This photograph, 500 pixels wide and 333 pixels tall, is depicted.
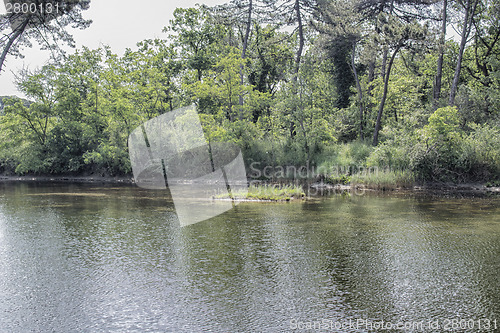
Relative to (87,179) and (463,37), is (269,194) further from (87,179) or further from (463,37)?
(87,179)

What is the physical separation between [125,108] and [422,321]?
33.1 meters

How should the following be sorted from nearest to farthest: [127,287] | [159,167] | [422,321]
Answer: [422,321], [127,287], [159,167]

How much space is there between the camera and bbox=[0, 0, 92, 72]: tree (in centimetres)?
1608

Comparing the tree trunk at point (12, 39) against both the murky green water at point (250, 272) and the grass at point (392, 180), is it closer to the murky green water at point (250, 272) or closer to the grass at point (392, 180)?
the murky green water at point (250, 272)

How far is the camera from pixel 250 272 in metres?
8.16

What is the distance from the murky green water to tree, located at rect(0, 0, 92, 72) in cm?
843

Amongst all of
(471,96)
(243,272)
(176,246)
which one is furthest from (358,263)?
(471,96)

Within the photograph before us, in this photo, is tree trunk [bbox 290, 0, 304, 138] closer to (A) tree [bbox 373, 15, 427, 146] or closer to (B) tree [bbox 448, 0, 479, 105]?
(A) tree [bbox 373, 15, 427, 146]

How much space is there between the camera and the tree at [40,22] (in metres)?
16.1

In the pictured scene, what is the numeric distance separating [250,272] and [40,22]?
1568cm

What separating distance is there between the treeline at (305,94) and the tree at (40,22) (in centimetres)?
260

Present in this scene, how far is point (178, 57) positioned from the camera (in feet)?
131

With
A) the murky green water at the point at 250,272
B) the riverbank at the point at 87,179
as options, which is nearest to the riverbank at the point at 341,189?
the murky green water at the point at 250,272

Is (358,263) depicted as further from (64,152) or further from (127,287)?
(64,152)
